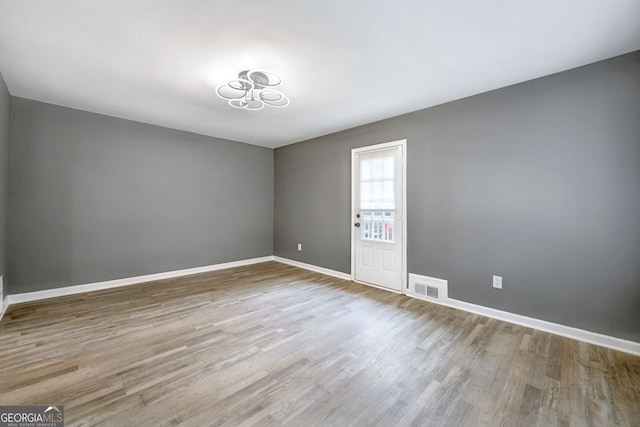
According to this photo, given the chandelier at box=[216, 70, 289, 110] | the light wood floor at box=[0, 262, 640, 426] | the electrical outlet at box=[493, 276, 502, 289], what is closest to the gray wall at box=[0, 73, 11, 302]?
the light wood floor at box=[0, 262, 640, 426]

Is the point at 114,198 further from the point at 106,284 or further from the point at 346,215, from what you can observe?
the point at 346,215

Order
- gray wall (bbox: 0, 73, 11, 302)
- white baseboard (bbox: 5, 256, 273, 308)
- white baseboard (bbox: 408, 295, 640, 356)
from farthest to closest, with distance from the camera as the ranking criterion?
white baseboard (bbox: 5, 256, 273, 308), gray wall (bbox: 0, 73, 11, 302), white baseboard (bbox: 408, 295, 640, 356)

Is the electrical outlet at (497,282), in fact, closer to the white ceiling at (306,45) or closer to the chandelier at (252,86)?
the white ceiling at (306,45)

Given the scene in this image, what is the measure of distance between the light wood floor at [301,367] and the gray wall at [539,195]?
0.46 m

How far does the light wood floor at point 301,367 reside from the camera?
5.05ft

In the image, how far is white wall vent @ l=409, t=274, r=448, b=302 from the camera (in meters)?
3.28

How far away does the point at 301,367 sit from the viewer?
196 cm

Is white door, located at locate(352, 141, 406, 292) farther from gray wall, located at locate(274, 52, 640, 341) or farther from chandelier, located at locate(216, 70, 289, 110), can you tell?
chandelier, located at locate(216, 70, 289, 110)

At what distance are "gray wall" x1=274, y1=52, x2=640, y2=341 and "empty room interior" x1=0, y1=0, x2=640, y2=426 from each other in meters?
0.02

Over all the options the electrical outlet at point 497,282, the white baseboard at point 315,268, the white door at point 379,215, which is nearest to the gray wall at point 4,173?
the white baseboard at point 315,268

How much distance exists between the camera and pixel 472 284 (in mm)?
3055

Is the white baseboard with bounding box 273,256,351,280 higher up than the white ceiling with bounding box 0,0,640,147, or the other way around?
the white ceiling with bounding box 0,0,640,147

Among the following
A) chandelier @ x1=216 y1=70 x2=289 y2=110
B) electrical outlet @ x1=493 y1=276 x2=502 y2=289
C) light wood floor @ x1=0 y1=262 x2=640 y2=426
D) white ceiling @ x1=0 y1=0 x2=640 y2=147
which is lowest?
light wood floor @ x1=0 y1=262 x2=640 y2=426

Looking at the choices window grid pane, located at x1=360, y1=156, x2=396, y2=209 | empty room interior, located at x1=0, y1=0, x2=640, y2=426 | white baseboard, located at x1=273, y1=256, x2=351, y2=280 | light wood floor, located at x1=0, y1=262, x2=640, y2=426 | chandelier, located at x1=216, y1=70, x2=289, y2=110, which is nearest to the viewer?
light wood floor, located at x1=0, y1=262, x2=640, y2=426
